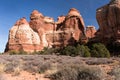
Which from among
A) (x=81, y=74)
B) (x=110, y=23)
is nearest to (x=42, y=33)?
(x=110, y=23)

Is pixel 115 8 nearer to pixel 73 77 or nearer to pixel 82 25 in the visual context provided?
pixel 82 25

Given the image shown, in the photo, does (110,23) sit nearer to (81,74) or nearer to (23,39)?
(23,39)

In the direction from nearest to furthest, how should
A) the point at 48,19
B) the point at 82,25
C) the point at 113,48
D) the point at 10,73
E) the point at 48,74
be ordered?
1. the point at 48,74
2. the point at 10,73
3. the point at 113,48
4. the point at 82,25
5. the point at 48,19

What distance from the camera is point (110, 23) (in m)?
71.0

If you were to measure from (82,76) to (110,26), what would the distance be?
206 ft

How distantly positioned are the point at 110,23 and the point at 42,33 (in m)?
36.6

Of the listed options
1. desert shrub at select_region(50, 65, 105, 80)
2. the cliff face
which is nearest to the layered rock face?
the cliff face

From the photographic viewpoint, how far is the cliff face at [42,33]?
301ft

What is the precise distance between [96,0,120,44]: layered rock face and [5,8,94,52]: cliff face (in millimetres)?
14431

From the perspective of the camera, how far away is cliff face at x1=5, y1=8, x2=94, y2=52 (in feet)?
301

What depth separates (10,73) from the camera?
13.0 m

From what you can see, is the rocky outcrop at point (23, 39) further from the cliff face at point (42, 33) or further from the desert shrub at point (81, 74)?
the desert shrub at point (81, 74)

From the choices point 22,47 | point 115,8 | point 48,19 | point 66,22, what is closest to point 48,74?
point 115,8

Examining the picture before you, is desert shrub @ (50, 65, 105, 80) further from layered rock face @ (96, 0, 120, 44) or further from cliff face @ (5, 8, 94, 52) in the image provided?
cliff face @ (5, 8, 94, 52)
